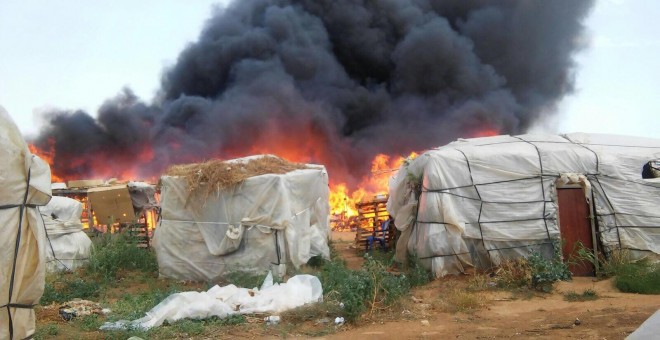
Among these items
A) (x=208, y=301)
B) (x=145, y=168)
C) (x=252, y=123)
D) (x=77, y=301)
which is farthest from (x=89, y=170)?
(x=208, y=301)

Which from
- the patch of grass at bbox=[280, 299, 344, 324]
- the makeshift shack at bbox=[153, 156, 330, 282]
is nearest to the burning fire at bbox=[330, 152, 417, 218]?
the makeshift shack at bbox=[153, 156, 330, 282]

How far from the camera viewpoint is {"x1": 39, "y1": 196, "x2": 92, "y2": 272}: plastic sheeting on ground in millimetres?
10852

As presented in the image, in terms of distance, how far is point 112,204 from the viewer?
1404 centimetres

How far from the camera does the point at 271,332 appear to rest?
6613 millimetres

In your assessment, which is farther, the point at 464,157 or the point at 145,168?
the point at 145,168

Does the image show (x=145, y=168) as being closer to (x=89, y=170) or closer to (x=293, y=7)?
(x=89, y=170)

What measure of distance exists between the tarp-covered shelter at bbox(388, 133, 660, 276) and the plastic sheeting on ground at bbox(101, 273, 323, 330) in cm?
320

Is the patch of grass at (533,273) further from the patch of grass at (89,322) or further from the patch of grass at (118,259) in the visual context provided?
the patch of grass at (118,259)

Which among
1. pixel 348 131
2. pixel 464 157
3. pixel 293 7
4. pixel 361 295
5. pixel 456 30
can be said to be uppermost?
pixel 293 7

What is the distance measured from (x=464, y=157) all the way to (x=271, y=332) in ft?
18.1

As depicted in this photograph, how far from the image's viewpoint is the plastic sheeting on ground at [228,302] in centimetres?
689

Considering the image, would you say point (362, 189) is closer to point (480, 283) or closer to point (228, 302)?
point (480, 283)

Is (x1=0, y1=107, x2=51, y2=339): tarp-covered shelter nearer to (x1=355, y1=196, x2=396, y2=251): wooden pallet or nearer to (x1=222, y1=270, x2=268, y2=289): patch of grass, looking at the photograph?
(x1=222, y1=270, x2=268, y2=289): patch of grass

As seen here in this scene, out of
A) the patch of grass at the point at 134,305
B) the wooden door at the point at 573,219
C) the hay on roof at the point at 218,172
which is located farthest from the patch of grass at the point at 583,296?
the patch of grass at the point at 134,305
